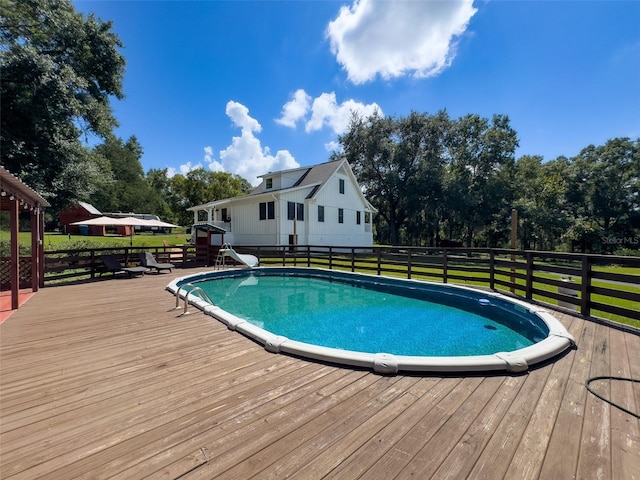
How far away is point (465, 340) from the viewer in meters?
4.73

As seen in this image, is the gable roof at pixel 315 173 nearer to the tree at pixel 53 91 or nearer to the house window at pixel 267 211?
the house window at pixel 267 211

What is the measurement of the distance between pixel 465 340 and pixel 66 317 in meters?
6.67

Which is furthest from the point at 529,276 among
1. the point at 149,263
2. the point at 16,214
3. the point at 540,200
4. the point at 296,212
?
the point at 540,200

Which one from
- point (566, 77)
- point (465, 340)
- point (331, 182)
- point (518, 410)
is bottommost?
point (465, 340)

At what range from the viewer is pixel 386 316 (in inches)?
241

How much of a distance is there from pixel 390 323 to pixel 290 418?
403 cm

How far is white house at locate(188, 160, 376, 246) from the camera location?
16494 millimetres

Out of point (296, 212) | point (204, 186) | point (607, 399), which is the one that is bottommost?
point (607, 399)

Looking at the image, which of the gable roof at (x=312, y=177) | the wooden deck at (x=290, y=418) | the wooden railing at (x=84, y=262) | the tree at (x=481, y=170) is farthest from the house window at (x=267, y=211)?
the tree at (x=481, y=170)

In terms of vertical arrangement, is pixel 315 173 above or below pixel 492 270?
above

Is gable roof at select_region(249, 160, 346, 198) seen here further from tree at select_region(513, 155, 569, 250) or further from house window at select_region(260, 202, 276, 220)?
tree at select_region(513, 155, 569, 250)

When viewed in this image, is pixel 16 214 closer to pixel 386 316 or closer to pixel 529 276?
pixel 386 316

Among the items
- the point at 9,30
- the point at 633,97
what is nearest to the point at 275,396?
the point at 9,30

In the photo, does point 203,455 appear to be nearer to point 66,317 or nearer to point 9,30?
point 66,317
